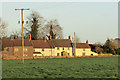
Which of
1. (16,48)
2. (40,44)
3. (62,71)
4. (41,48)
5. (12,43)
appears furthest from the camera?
(40,44)

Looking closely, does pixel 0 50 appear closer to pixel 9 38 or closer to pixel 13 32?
pixel 9 38

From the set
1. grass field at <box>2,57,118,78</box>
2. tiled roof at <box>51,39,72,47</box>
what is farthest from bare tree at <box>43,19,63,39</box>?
grass field at <box>2,57,118,78</box>

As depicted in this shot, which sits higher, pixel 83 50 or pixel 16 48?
pixel 16 48

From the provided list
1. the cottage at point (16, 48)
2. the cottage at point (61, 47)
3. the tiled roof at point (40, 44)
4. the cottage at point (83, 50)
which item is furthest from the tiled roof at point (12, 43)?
the cottage at point (83, 50)

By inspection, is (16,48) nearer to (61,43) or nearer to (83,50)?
(61,43)

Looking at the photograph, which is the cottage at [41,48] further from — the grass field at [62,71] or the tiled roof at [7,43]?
the grass field at [62,71]

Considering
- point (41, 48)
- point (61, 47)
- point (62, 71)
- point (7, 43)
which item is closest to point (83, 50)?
point (61, 47)

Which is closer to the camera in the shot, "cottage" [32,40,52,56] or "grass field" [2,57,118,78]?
"grass field" [2,57,118,78]

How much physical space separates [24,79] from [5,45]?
6170 cm

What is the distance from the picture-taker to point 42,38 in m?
91.3

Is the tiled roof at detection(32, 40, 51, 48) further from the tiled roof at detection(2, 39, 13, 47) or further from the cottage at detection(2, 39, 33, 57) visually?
the tiled roof at detection(2, 39, 13, 47)

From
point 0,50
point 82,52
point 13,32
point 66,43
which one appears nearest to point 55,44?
point 66,43

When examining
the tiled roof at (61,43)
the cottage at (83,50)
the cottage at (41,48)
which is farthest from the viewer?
the cottage at (83,50)

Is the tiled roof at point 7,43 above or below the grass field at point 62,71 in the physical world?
above
